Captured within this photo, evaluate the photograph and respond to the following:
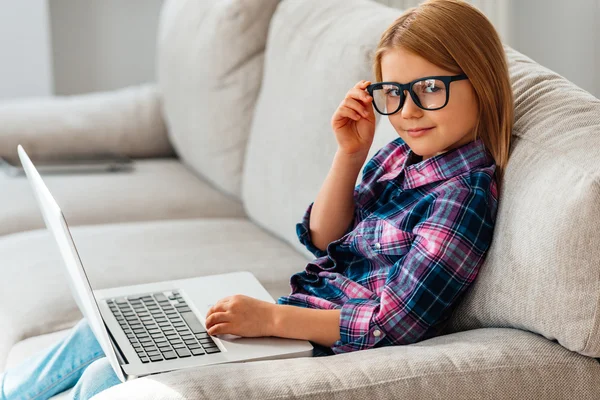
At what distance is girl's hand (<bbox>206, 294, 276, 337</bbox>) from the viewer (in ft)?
3.66

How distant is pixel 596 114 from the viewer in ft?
3.42

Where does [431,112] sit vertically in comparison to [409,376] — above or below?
above

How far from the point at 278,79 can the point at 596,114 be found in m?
0.98

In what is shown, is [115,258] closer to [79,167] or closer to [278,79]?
[278,79]

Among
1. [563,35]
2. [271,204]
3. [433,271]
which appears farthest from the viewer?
[563,35]

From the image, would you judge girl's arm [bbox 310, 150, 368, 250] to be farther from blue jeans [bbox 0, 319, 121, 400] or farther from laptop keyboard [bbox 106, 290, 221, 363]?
blue jeans [bbox 0, 319, 121, 400]

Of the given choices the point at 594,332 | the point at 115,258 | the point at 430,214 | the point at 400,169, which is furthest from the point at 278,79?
the point at 594,332

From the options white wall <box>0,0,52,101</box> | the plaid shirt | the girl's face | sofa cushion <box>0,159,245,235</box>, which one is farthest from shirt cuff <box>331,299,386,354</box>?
white wall <box>0,0,52,101</box>

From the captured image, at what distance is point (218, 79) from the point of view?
2.16 m

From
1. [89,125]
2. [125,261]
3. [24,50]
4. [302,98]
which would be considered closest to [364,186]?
[302,98]

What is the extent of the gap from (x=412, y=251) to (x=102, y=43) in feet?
8.63

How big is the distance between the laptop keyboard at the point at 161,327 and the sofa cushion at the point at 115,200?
2.50 feet

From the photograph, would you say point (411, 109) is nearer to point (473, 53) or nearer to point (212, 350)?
point (473, 53)

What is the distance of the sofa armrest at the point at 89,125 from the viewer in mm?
2506
